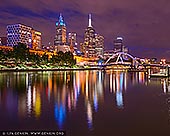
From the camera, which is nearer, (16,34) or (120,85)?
(120,85)

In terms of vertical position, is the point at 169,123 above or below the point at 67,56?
below

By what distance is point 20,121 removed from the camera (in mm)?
12344

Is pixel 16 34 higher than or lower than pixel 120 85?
higher

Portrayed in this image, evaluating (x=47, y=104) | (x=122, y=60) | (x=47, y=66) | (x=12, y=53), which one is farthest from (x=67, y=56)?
(x=47, y=104)

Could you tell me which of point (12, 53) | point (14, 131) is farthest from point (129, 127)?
point (12, 53)

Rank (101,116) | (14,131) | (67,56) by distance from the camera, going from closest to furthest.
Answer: (14,131) < (101,116) < (67,56)

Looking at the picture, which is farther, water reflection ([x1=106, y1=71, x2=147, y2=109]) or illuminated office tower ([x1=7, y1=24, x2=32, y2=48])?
illuminated office tower ([x1=7, y1=24, x2=32, y2=48])

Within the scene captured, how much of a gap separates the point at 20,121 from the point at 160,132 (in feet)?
19.4

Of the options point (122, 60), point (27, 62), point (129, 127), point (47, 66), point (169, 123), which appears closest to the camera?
point (129, 127)

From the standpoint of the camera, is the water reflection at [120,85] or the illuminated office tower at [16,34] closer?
the water reflection at [120,85]

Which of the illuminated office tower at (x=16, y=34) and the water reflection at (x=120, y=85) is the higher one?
the illuminated office tower at (x=16, y=34)

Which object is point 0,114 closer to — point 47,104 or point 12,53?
point 47,104

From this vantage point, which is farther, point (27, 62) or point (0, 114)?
point (27, 62)

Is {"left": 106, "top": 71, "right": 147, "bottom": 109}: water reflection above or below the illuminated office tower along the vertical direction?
below
